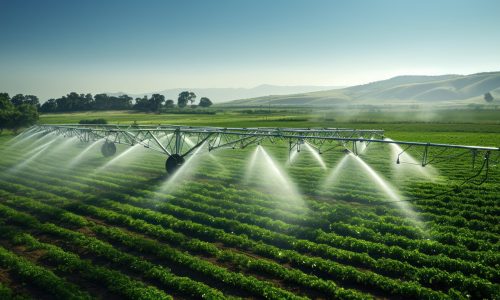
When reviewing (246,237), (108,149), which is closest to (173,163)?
(246,237)

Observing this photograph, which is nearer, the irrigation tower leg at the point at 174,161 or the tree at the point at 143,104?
the irrigation tower leg at the point at 174,161

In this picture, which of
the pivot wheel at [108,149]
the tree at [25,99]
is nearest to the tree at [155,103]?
the tree at [25,99]

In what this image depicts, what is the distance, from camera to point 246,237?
14.3 meters

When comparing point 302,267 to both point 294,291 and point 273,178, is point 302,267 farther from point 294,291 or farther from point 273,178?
point 273,178

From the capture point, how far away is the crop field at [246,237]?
10531 millimetres

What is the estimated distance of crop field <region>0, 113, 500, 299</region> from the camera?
34.6 ft

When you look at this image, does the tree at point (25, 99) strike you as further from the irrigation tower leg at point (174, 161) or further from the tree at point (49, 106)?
the irrigation tower leg at point (174, 161)

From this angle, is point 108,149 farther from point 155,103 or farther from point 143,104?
point 143,104

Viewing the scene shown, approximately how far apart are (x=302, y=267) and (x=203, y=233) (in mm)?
5159

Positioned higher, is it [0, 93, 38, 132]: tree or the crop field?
[0, 93, 38, 132]: tree

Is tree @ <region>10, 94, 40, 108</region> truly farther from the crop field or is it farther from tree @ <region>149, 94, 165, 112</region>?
the crop field

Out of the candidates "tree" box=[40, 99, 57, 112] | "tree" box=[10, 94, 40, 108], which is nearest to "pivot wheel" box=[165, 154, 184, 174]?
"tree" box=[40, 99, 57, 112]

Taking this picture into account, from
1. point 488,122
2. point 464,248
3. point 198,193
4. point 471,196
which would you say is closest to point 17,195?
point 198,193

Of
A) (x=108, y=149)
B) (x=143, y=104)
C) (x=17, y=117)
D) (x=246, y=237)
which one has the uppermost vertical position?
(x=143, y=104)
